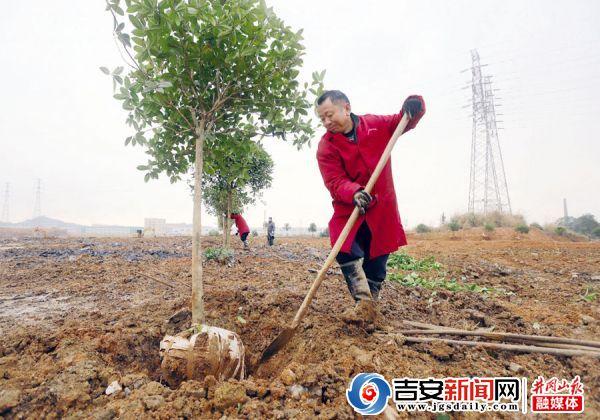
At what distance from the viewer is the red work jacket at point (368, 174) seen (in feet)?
10.6

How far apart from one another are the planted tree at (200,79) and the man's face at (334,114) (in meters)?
0.46

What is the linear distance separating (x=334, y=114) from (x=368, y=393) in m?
2.35

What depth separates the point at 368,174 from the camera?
3.25 meters

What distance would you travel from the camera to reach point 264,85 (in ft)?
10.8

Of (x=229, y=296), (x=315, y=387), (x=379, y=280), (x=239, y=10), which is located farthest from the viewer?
(x=229, y=296)

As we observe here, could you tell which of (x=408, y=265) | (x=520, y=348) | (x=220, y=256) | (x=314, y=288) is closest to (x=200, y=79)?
(x=314, y=288)

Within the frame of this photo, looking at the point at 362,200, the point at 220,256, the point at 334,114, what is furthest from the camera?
the point at 220,256

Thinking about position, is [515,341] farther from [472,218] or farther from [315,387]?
[472,218]

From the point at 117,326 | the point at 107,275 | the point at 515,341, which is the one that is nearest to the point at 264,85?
the point at 117,326

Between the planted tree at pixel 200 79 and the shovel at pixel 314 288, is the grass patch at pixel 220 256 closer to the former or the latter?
the planted tree at pixel 200 79

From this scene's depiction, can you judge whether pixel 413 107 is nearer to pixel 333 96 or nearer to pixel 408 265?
pixel 333 96

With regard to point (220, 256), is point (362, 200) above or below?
above

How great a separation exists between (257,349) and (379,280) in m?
1.46

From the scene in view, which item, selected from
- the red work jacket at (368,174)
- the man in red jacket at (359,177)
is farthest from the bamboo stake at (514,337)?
the red work jacket at (368,174)
